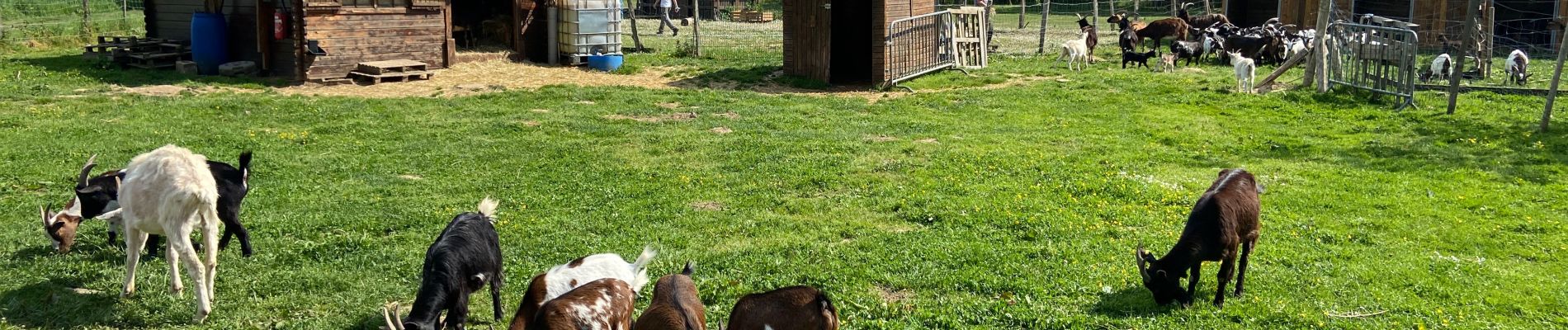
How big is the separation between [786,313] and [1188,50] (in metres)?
20.3

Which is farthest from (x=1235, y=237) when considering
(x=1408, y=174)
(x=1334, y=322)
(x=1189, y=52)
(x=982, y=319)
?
(x=1189, y=52)

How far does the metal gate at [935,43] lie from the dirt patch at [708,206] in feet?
31.4

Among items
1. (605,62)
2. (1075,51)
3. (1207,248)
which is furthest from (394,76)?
(1207,248)

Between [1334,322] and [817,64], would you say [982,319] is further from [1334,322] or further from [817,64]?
[817,64]

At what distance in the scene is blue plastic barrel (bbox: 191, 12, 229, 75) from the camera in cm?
2020

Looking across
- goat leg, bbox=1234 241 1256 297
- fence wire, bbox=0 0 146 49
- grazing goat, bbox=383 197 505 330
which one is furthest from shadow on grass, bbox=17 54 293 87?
goat leg, bbox=1234 241 1256 297

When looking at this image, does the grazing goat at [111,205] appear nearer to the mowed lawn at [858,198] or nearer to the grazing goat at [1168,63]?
the mowed lawn at [858,198]

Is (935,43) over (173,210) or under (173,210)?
over

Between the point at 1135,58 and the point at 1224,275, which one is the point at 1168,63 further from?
the point at 1224,275

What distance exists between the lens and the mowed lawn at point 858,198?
7.22 metres

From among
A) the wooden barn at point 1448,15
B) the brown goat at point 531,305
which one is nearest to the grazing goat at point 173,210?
the brown goat at point 531,305

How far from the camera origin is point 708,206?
10.1 m

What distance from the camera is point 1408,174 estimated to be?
38.4 ft

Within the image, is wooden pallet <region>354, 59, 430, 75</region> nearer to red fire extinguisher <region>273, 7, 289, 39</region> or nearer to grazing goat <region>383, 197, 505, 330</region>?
red fire extinguisher <region>273, 7, 289, 39</region>
